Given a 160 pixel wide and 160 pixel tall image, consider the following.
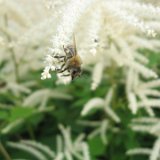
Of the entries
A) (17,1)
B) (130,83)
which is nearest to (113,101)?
(130,83)

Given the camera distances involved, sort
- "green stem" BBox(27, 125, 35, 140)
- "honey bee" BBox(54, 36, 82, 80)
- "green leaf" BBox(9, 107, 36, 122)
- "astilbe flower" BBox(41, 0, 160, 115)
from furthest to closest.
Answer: "green stem" BBox(27, 125, 35, 140) < "green leaf" BBox(9, 107, 36, 122) < "honey bee" BBox(54, 36, 82, 80) < "astilbe flower" BBox(41, 0, 160, 115)

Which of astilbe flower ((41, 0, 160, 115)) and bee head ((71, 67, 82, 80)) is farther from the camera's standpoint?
bee head ((71, 67, 82, 80))

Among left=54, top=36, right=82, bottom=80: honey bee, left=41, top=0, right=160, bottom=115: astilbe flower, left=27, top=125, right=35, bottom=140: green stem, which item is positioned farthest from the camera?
left=27, top=125, right=35, bottom=140: green stem

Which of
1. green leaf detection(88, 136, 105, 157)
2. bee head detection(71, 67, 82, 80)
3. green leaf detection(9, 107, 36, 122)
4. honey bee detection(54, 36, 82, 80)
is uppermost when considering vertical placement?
honey bee detection(54, 36, 82, 80)

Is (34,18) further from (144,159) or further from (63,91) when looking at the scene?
(144,159)

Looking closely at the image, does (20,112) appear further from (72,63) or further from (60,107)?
(72,63)

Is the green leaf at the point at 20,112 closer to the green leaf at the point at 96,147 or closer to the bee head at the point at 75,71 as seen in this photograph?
the green leaf at the point at 96,147

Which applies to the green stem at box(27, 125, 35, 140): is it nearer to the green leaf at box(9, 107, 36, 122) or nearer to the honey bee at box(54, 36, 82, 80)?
the green leaf at box(9, 107, 36, 122)

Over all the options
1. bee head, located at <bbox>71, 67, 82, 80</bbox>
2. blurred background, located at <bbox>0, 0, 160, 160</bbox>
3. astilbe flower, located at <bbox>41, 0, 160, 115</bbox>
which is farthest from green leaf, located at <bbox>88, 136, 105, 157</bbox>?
bee head, located at <bbox>71, 67, 82, 80</bbox>
